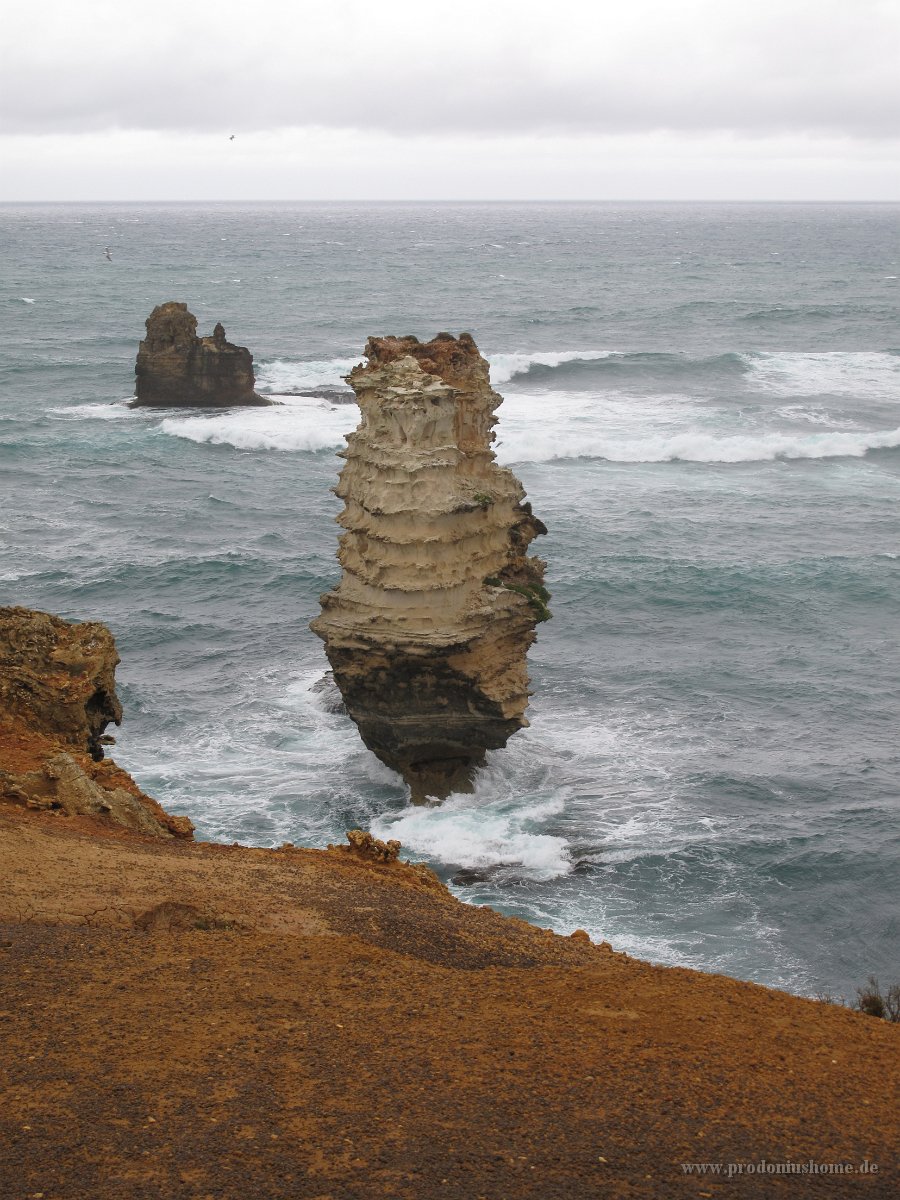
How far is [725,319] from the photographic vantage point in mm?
96750

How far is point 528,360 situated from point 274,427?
23.1m

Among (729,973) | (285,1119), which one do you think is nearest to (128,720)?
(729,973)

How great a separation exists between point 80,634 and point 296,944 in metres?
7.66

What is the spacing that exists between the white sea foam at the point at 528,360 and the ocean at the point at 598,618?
0.96 ft

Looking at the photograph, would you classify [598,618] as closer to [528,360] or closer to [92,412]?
[92,412]

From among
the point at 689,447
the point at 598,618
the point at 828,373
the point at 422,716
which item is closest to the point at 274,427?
the point at 689,447

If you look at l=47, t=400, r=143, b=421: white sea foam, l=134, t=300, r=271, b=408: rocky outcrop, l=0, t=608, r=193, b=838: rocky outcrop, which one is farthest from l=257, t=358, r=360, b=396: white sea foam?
l=0, t=608, r=193, b=838: rocky outcrop

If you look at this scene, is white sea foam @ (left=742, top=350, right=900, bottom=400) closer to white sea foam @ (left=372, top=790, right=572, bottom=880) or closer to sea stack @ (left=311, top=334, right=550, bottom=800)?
A: sea stack @ (left=311, top=334, right=550, bottom=800)

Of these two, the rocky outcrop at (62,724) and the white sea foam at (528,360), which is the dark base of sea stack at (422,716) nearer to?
the rocky outcrop at (62,724)

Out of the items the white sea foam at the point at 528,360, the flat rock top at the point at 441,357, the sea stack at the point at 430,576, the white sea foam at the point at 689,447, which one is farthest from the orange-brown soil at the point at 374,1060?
the white sea foam at the point at 528,360

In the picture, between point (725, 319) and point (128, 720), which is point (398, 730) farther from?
point (725, 319)

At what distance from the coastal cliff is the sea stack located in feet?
34.9

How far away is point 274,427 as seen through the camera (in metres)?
58.1

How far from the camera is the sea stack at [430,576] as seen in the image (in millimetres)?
23703
